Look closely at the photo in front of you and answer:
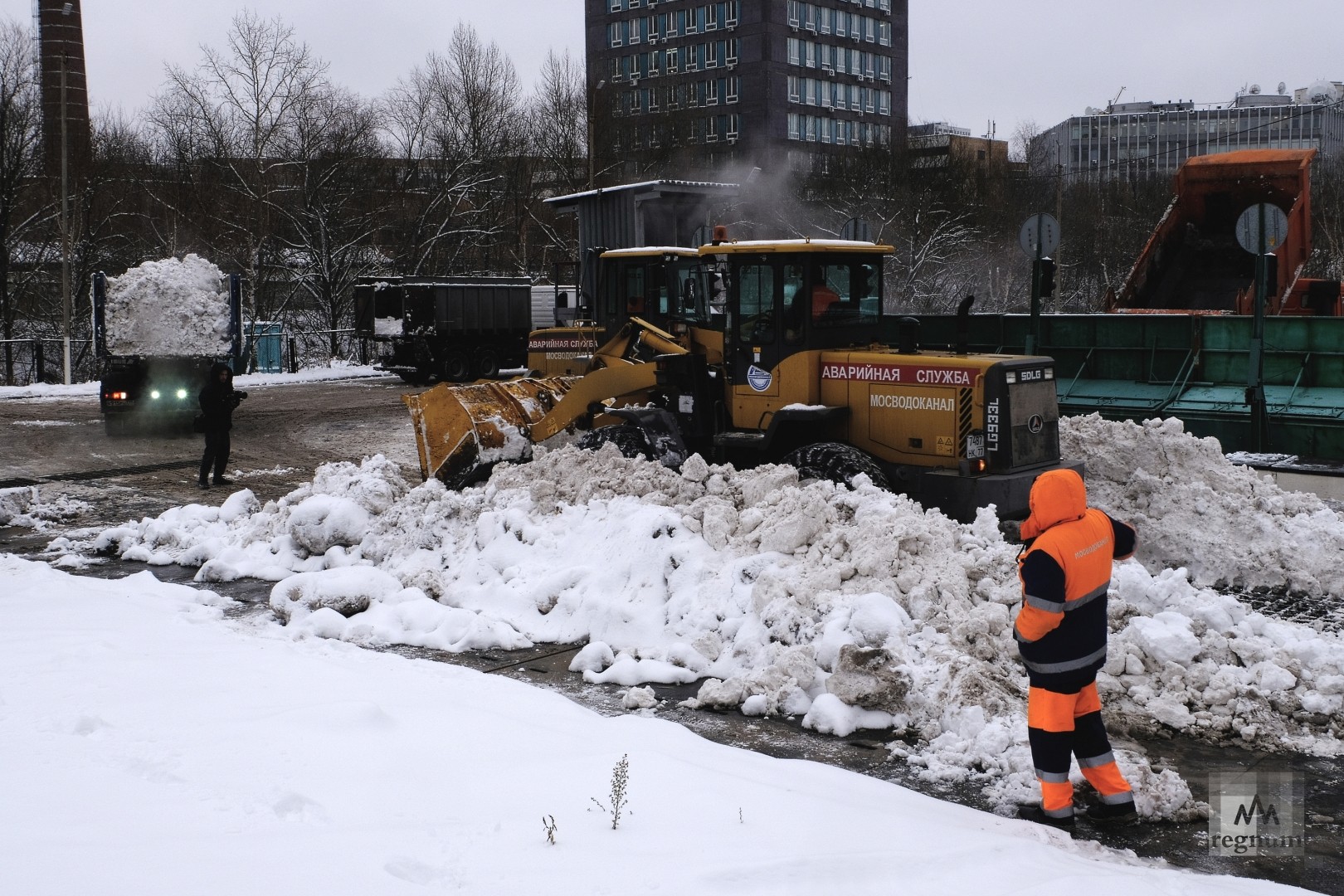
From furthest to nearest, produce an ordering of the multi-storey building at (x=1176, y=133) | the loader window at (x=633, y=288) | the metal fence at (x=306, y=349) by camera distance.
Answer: the multi-storey building at (x=1176, y=133) < the metal fence at (x=306, y=349) < the loader window at (x=633, y=288)

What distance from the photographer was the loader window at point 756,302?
34.5 feet

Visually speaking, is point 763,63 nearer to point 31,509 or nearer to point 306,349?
point 306,349

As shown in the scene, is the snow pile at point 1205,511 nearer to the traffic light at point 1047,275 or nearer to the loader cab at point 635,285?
the traffic light at point 1047,275

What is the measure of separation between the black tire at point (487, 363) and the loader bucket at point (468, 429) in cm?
1883

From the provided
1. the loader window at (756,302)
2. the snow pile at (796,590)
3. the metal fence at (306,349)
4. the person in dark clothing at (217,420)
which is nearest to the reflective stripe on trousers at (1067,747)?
the snow pile at (796,590)

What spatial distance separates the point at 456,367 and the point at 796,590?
24.5 m

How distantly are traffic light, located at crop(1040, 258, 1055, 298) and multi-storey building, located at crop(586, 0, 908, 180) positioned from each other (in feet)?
196

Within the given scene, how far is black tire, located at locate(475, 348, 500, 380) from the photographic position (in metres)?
31.5

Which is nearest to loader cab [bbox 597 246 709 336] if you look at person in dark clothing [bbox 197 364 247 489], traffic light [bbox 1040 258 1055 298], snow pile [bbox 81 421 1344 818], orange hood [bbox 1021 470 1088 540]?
traffic light [bbox 1040 258 1055 298]

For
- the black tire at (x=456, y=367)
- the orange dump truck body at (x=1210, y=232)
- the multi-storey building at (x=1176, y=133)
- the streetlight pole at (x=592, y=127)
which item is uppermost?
the multi-storey building at (x=1176, y=133)

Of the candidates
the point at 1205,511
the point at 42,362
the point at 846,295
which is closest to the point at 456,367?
the point at 42,362

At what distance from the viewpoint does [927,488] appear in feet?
32.0

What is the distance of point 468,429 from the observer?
1229 cm

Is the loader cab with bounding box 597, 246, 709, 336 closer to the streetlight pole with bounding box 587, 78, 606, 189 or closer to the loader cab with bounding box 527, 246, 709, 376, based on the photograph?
the loader cab with bounding box 527, 246, 709, 376
